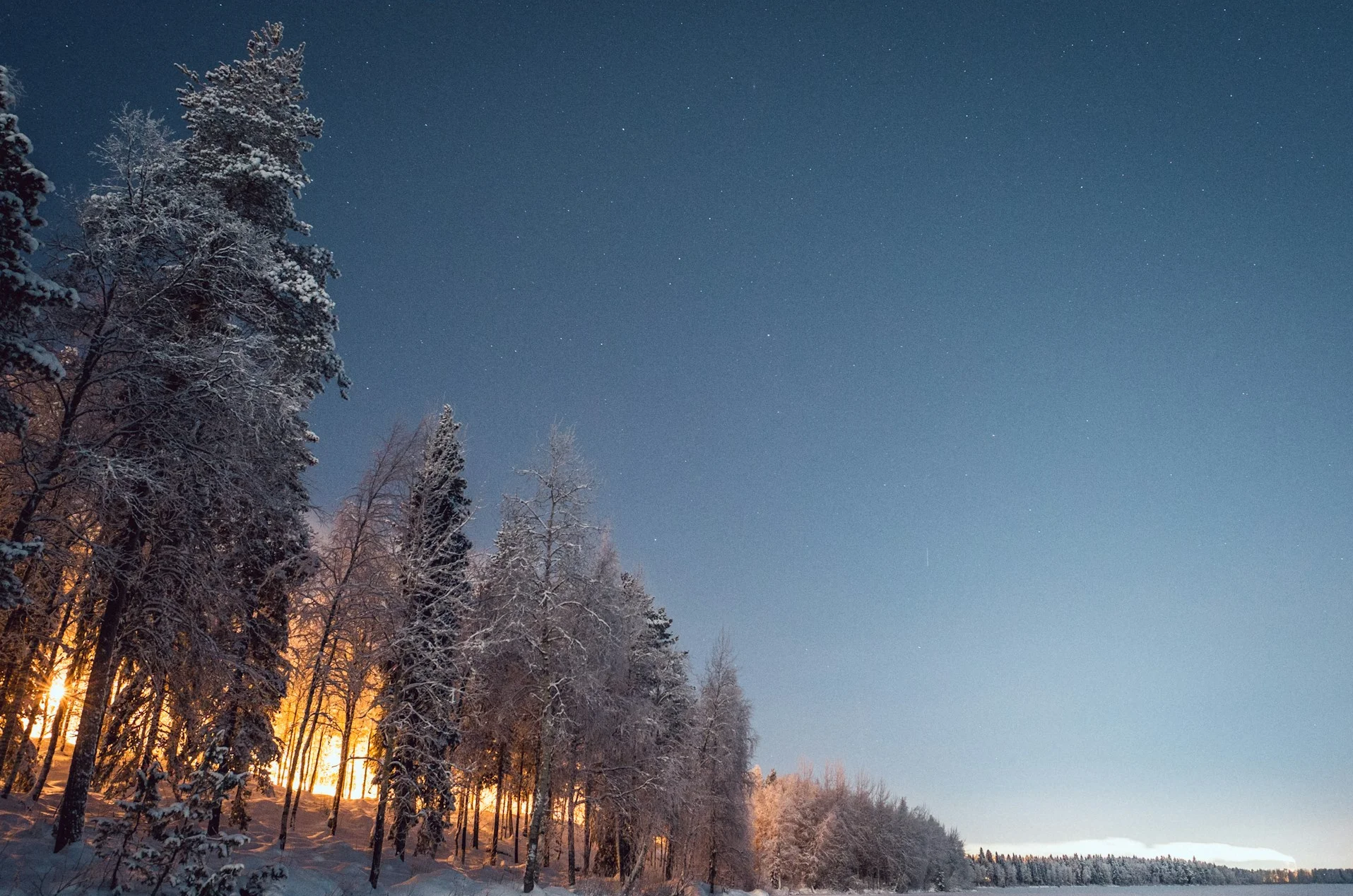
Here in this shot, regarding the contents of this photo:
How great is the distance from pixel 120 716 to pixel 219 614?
19.2 ft

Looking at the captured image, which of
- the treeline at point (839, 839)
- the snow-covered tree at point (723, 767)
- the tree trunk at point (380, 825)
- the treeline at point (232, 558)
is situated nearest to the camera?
the treeline at point (232, 558)

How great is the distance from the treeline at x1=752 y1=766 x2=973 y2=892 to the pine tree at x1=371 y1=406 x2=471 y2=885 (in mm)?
43640

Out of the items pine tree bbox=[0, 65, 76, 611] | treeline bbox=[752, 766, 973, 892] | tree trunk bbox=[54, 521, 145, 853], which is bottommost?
treeline bbox=[752, 766, 973, 892]

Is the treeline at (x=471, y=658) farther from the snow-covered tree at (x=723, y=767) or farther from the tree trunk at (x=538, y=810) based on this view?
the snow-covered tree at (x=723, y=767)

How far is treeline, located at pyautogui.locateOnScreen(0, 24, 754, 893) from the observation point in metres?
13.7

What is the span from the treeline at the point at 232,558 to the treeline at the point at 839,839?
1689 inches

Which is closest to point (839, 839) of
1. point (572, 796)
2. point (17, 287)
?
point (572, 796)

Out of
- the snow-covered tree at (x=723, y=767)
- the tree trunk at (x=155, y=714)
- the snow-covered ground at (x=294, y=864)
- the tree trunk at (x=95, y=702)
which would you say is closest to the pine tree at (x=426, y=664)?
the snow-covered ground at (x=294, y=864)

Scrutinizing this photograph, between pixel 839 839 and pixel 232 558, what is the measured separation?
7688cm

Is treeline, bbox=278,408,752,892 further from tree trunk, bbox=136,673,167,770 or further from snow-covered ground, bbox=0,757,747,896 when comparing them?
tree trunk, bbox=136,673,167,770

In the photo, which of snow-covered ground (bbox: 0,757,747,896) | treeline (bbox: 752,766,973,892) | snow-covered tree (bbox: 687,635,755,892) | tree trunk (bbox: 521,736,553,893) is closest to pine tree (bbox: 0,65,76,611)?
snow-covered ground (bbox: 0,757,747,896)

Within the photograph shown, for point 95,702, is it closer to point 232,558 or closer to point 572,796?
point 232,558

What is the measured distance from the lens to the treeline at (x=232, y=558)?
13.7m

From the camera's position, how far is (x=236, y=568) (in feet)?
63.7
